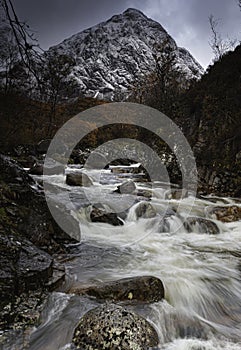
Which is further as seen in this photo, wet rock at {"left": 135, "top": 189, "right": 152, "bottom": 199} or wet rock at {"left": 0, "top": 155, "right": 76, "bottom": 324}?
wet rock at {"left": 135, "top": 189, "right": 152, "bottom": 199}

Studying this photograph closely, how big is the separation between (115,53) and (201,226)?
75.8 metres

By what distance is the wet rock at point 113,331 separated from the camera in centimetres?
220

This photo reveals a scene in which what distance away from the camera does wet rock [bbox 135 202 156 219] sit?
23.5ft

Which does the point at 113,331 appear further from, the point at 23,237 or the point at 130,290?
the point at 23,237

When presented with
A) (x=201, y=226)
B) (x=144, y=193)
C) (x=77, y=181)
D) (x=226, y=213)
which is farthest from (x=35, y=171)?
(x=226, y=213)

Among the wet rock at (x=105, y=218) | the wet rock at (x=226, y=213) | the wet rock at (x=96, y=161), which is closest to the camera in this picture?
the wet rock at (x=105, y=218)

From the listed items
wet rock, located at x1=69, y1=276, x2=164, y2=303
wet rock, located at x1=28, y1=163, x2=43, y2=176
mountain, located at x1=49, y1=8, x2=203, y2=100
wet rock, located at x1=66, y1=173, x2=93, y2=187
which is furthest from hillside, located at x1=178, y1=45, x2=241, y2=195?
mountain, located at x1=49, y1=8, x2=203, y2=100

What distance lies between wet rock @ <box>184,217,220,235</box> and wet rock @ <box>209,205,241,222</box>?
0.65 metres

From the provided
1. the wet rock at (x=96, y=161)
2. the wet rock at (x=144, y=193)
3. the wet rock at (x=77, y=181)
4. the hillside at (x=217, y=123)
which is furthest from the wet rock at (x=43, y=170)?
the hillside at (x=217, y=123)

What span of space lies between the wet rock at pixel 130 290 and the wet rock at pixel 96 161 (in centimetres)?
1383

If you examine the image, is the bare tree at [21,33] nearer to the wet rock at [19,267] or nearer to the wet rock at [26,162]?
the wet rock at [19,267]

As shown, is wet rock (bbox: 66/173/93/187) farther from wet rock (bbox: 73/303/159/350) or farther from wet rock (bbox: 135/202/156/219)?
wet rock (bbox: 73/303/159/350)

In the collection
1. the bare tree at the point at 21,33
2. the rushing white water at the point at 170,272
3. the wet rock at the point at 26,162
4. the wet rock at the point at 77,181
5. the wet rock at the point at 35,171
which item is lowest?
the rushing white water at the point at 170,272

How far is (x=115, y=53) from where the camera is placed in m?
73.3
